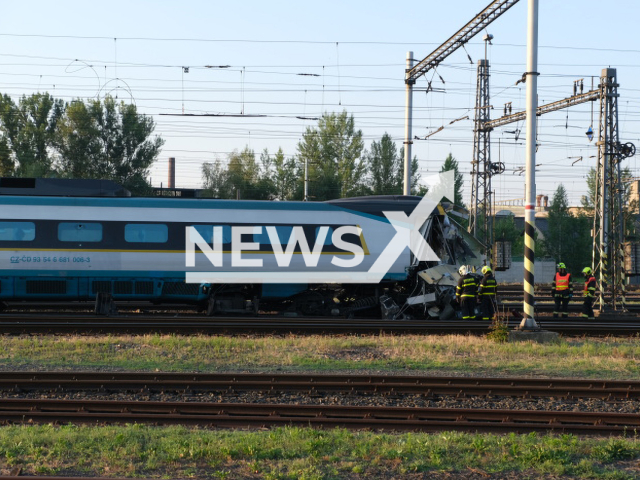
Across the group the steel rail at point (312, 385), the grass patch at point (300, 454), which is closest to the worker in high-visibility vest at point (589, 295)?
the steel rail at point (312, 385)

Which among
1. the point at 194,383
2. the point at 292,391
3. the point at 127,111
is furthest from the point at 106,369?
the point at 127,111

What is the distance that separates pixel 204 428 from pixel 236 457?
1414mm

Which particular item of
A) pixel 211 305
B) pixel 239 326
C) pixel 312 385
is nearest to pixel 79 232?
pixel 211 305

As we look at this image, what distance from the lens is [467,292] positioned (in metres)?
17.5

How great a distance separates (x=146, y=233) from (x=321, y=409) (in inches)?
423

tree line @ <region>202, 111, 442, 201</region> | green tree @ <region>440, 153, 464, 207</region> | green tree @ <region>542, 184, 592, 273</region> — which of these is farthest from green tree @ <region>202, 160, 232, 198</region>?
green tree @ <region>542, 184, 592, 273</region>

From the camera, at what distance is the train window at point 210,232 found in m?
17.9

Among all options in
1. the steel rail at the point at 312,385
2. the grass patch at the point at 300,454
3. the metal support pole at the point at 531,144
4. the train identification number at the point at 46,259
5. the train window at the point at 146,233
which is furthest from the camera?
the train window at the point at 146,233

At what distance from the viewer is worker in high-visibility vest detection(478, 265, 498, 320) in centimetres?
1741

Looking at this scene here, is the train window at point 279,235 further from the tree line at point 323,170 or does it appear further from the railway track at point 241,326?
the tree line at point 323,170

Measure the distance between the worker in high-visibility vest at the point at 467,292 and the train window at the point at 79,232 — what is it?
9640 mm

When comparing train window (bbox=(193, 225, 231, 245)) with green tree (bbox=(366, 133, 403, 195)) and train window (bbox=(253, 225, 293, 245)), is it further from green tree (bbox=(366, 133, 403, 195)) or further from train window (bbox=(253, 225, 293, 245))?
green tree (bbox=(366, 133, 403, 195))

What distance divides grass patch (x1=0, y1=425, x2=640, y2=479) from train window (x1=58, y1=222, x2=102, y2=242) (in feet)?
35.0

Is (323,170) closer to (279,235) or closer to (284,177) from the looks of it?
(284,177)
